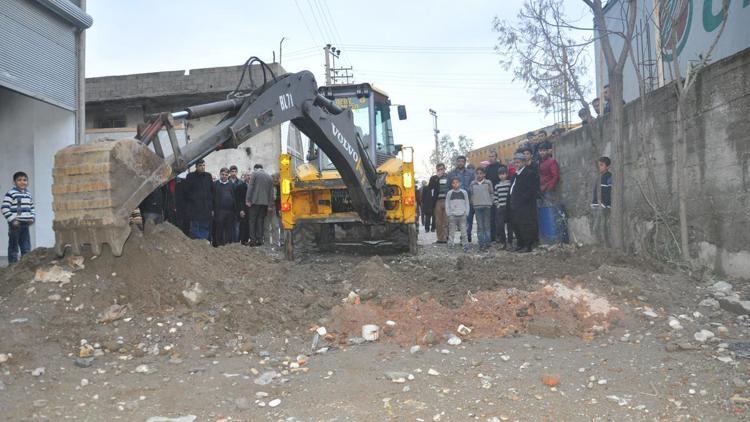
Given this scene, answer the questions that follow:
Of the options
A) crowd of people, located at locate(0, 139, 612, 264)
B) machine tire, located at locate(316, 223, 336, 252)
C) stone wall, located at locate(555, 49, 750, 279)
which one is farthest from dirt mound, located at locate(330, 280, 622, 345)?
machine tire, located at locate(316, 223, 336, 252)

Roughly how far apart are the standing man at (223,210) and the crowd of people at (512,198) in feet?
12.8

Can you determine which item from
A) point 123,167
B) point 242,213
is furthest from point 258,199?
point 123,167

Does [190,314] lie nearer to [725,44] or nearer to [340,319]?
[340,319]

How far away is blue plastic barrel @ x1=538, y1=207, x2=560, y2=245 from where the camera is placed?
9.91m

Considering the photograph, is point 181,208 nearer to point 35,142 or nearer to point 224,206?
point 224,206

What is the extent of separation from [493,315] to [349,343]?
1.23 m

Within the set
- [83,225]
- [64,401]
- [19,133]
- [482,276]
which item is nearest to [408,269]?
[482,276]

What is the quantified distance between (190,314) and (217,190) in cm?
598

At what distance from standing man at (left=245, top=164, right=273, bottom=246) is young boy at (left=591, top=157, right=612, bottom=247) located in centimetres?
568

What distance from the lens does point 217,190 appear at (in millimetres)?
10258

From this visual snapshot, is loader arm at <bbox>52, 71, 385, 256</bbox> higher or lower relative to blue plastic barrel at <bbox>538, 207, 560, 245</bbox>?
higher

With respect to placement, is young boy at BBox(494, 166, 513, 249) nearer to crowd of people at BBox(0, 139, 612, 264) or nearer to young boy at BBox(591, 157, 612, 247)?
crowd of people at BBox(0, 139, 612, 264)

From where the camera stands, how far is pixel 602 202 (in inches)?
322

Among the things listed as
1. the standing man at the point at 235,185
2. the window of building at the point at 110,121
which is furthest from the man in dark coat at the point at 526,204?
the window of building at the point at 110,121
